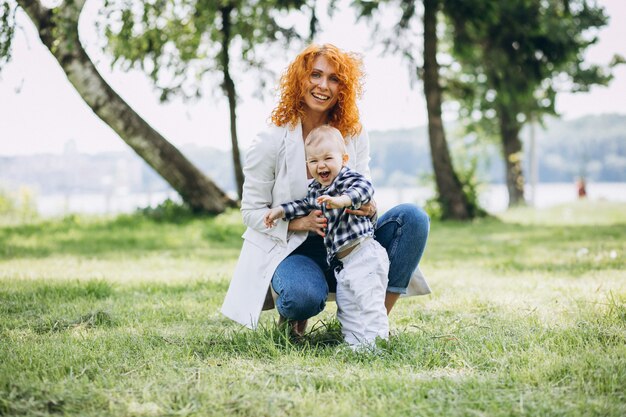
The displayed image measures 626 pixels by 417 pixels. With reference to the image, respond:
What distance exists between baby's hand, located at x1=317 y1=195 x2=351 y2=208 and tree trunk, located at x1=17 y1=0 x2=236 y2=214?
550 cm

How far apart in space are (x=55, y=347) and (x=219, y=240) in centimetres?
544

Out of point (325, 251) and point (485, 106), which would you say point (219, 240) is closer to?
point (325, 251)

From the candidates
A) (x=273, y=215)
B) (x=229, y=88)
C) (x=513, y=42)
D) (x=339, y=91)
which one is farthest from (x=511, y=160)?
(x=273, y=215)

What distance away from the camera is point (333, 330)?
3.26 meters

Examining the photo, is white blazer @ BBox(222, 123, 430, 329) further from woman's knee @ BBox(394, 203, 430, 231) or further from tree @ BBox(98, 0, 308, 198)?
tree @ BBox(98, 0, 308, 198)

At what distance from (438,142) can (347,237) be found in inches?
369

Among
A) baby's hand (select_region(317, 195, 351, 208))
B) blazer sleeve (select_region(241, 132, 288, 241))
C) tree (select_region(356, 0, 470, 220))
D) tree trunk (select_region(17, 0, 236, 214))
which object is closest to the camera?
baby's hand (select_region(317, 195, 351, 208))

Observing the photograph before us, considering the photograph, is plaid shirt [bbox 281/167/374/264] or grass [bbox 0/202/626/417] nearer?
grass [bbox 0/202/626/417]

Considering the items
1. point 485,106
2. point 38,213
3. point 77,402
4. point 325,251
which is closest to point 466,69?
point 485,106

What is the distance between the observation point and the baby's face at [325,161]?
3.09 meters

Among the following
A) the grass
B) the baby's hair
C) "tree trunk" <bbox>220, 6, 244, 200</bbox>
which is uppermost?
"tree trunk" <bbox>220, 6, 244, 200</bbox>

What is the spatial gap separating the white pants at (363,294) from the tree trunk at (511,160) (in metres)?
17.8

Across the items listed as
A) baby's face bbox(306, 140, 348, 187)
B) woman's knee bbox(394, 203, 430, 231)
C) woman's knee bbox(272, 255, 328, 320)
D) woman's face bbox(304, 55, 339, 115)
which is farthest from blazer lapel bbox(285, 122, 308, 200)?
woman's knee bbox(394, 203, 430, 231)

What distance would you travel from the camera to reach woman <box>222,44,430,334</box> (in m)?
3.08
